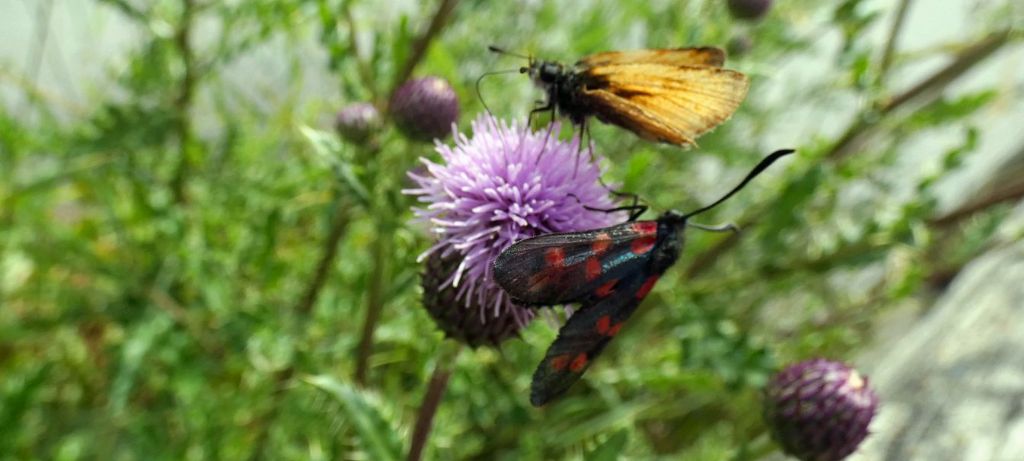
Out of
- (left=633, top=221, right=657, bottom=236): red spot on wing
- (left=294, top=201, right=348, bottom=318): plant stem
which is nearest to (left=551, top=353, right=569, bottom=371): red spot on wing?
(left=633, top=221, right=657, bottom=236): red spot on wing

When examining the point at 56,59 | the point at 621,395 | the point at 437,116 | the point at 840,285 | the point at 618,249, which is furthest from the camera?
the point at 840,285

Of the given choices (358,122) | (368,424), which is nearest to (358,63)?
(358,122)

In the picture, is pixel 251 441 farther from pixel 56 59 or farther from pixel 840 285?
pixel 840 285

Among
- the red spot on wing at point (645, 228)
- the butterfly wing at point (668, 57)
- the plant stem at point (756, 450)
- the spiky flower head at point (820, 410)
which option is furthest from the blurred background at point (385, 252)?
the red spot on wing at point (645, 228)

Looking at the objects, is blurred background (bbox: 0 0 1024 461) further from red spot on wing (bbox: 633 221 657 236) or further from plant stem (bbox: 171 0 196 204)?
red spot on wing (bbox: 633 221 657 236)

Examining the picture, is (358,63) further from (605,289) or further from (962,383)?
(962,383)

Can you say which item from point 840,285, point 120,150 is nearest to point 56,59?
point 120,150
